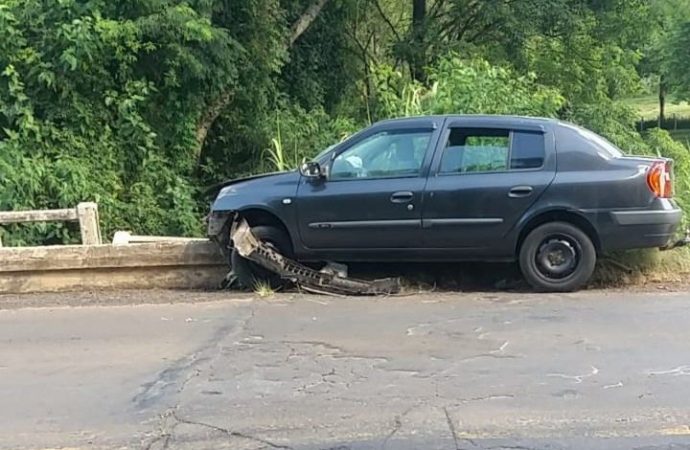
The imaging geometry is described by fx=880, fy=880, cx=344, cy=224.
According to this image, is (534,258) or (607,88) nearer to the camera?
(534,258)

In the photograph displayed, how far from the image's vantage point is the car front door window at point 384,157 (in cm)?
909

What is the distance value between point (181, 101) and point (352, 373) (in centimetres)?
963

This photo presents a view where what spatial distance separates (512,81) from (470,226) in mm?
5897

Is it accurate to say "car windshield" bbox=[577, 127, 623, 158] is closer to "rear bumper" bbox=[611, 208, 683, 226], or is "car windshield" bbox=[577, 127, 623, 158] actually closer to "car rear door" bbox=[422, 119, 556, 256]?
"car rear door" bbox=[422, 119, 556, 256]

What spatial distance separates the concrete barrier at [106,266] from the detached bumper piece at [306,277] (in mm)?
909

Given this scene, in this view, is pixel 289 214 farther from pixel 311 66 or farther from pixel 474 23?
pixel 474 23

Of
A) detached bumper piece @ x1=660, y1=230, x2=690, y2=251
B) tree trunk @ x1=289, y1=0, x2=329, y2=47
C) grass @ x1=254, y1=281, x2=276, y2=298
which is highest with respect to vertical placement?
tree trunk @ x1=289, y1=0, x2=329, y2=47

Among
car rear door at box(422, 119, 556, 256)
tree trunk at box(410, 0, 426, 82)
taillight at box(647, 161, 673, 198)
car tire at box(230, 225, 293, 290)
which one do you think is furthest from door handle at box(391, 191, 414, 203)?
tree trunk at box(410, 0, 426, 82)

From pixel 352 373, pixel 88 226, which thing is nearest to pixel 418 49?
pixel 88 226

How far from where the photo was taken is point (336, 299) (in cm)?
898

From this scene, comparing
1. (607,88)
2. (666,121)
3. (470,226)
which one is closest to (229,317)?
(470,226)

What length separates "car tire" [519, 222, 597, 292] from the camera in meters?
8.78

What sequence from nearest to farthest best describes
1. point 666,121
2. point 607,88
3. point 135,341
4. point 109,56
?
point 135,341 < point 109,56 < point 607,88 < point 666,121

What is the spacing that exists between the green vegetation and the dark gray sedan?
310cm
